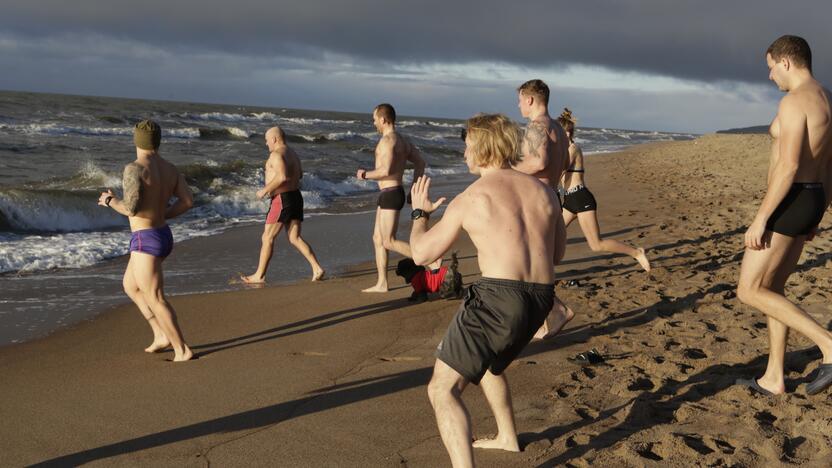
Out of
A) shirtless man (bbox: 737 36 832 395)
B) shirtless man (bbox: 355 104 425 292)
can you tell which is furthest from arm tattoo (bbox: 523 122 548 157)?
shirtless man (bbox: 355 104 425 292)

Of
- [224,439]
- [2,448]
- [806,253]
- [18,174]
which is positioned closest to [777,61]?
[224,439]

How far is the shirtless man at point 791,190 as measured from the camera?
4.08 metres

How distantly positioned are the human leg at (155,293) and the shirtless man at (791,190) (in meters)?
3.75

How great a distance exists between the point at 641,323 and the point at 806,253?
3828mm

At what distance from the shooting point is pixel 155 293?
5.50 metres

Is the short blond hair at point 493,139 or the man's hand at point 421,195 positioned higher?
the short blond hair at point 493,139

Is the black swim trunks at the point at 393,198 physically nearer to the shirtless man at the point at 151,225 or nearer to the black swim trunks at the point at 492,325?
the shirtless man at the point at 151,225

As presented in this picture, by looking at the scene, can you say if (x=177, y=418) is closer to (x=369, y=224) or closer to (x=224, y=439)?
(x=224, y=439)

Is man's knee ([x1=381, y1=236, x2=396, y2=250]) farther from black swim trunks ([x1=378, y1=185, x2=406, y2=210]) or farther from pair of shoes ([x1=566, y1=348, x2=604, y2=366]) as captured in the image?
pair of shoes ([x1=566, y1=348, x2=604, y2=366])

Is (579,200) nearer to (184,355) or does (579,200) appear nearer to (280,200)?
(280,200)

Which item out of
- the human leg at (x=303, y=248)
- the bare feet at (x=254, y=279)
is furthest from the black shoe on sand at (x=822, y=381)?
the bare feet at (x=254, y=279)

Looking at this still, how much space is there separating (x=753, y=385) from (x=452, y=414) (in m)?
2.41

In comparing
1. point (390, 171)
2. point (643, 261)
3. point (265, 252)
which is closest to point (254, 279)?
point (265, 252)

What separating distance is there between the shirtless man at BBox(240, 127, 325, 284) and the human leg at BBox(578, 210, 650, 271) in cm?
292
